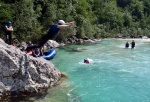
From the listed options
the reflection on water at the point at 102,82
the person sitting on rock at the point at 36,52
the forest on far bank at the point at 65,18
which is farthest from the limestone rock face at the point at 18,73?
the forest on far bank at the point at 65,18

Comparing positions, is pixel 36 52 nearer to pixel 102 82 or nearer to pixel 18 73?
pixel 18 73

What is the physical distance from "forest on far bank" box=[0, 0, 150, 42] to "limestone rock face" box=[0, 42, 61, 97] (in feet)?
60.0

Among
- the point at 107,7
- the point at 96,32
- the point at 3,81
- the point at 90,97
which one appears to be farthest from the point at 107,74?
the point at 107,7

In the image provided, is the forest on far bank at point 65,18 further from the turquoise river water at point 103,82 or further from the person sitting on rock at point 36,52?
the person sitting on rock at point 36,52

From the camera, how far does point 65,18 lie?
4769 centimetres

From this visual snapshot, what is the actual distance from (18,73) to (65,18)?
33526 mm

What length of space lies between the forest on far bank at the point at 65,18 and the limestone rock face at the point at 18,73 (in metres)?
18.3

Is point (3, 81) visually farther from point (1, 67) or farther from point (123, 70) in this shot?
point (123, 70)

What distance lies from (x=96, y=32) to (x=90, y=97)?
4658 cm

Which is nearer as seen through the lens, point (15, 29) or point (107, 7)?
point (15, 29)

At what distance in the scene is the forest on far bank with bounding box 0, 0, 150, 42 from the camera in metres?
35.4

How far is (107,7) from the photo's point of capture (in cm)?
8525

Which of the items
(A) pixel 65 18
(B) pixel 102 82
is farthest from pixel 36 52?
(A) pixel 65 18

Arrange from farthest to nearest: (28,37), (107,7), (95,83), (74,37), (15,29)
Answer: (107,7)
(74,37)
(28,37)
(15,29)
(95,83)
